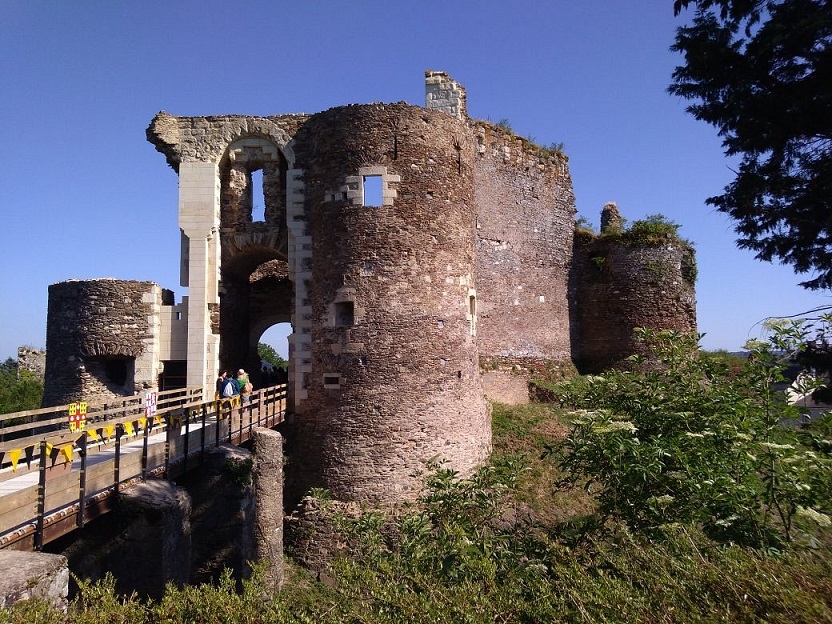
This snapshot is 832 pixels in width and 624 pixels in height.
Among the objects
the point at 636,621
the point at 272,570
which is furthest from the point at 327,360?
the point at 636,621

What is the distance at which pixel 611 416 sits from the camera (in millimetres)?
6680

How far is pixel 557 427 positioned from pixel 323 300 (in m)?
8.20

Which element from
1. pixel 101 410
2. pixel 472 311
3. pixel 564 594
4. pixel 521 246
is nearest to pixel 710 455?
pixel 564 594

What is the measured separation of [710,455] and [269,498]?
7.71 metres

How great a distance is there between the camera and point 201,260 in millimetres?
13789

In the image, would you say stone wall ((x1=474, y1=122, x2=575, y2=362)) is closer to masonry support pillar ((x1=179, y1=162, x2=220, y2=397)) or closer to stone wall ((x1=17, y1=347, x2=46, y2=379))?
masonry support pillar ((x1=179, y1=162, x2=220, y2=397))

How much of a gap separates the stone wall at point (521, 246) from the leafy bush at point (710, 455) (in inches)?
414

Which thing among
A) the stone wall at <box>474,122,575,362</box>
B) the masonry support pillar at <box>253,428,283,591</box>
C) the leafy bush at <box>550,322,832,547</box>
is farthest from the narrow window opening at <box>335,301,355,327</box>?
the stone wall at <box>474,122,575,362</box>

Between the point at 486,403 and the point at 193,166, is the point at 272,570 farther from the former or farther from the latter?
the point at 193,166

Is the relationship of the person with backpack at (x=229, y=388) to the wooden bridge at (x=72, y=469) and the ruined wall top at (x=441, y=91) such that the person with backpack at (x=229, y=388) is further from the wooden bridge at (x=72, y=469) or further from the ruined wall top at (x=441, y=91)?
the ruined wall top at (x=441, y=91)

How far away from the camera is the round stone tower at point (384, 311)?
38.7 ft

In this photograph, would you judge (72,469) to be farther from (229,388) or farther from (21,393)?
(21,393)

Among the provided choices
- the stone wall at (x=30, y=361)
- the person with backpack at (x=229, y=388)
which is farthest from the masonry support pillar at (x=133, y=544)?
the stone wall at (x=30, y=361)

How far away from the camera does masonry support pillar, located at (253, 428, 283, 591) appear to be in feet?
34.3
